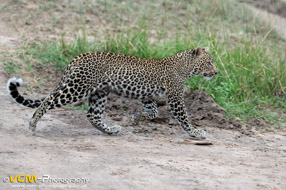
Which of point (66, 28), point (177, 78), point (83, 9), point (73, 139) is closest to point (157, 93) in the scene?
point (177, 78)

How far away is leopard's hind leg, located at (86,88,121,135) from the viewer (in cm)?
771

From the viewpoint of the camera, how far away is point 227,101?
984 centimetres

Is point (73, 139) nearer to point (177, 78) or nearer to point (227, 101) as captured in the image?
point (177, 78)

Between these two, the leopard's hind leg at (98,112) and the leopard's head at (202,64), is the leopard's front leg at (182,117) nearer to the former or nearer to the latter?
the leopard's head at (202,64)

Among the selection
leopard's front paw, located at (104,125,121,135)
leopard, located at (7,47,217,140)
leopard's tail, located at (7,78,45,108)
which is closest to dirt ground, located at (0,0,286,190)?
leopard's front paw, located at (104,125,121,135)

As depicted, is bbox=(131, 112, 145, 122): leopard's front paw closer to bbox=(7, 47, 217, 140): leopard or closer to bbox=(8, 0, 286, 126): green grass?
bbox=(7, 47, 217, 140): leopard

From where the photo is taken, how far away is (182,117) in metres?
7.97

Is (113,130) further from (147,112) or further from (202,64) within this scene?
(202,64)

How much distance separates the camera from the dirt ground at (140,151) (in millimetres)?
5739

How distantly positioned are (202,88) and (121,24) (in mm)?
4045

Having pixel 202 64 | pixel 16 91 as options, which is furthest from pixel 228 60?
pixel 16 91

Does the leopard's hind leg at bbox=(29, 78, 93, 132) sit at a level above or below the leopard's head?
below

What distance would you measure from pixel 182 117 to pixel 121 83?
3.45 ft

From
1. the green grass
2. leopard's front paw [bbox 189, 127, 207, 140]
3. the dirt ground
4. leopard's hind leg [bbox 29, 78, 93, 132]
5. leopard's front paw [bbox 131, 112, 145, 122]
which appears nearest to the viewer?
the dirt ground
